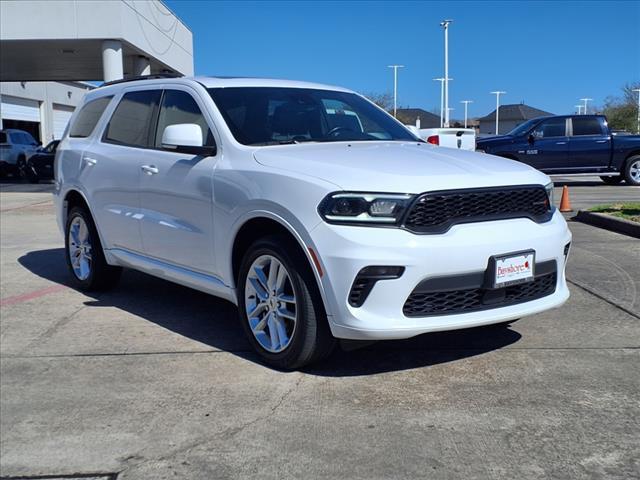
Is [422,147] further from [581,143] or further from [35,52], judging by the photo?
[35,52]

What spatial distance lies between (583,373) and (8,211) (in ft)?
42.3

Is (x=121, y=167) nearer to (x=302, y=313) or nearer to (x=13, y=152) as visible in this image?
(x=302, y=313)

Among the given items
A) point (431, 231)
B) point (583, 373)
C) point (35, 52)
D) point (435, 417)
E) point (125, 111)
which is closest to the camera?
point (435, 417)

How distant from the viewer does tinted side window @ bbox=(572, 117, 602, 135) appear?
57.6ft

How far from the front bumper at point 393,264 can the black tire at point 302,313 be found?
0.47 feet

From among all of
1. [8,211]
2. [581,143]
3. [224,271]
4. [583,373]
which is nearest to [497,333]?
[583,373]

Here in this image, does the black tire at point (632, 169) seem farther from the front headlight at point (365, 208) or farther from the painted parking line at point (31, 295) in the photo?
the front headlight at point (365, 208)

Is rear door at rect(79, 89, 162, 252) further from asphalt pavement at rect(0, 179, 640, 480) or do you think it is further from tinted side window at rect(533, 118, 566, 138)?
tinted side window at rect(533, 118, 566, 138)

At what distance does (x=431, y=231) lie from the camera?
12.3ft

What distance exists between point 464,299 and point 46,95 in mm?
48271

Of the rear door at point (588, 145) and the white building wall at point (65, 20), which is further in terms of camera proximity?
the white building wall at point (65, 20)

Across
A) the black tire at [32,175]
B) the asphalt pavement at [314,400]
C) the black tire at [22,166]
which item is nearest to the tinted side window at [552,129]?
the asphalt pavement at [314,400]

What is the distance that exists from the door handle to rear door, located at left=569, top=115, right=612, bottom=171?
14.3 meters

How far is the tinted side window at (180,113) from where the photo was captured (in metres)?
4.88
